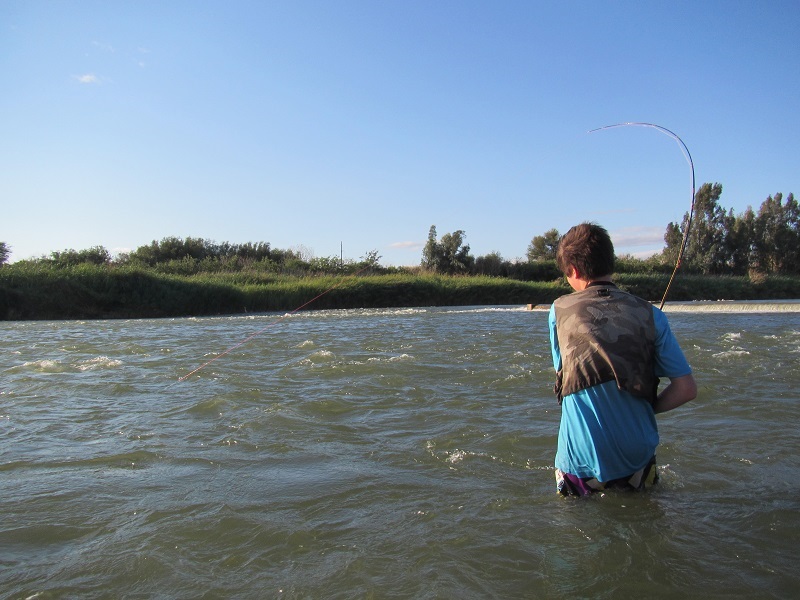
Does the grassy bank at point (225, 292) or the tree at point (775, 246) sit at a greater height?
the tree at point (775, 246)

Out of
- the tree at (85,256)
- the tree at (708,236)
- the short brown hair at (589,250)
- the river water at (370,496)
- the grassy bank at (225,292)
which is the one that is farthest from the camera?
the tree at (708,236)

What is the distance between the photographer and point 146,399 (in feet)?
22.4

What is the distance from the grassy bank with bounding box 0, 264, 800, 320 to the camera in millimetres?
25656

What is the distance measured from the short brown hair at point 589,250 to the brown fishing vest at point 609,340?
3.3 inches

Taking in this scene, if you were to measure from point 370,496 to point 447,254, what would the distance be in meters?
46.4

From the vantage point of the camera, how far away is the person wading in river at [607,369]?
9.54 ft

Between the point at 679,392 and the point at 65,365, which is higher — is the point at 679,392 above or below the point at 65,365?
above

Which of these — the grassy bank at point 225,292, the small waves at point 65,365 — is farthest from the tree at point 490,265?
the small waves at point 65,365

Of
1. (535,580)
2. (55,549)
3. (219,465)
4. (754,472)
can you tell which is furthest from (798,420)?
(55,549)

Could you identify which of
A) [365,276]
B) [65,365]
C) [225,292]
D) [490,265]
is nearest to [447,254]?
[490,265]

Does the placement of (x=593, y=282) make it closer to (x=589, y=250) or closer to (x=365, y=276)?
(x=589, y=250)

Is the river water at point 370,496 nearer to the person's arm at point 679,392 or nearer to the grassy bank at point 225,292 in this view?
the person's arm at point 679,392

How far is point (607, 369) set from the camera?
9.67 feet

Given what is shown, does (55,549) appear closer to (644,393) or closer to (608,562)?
(608,562)
